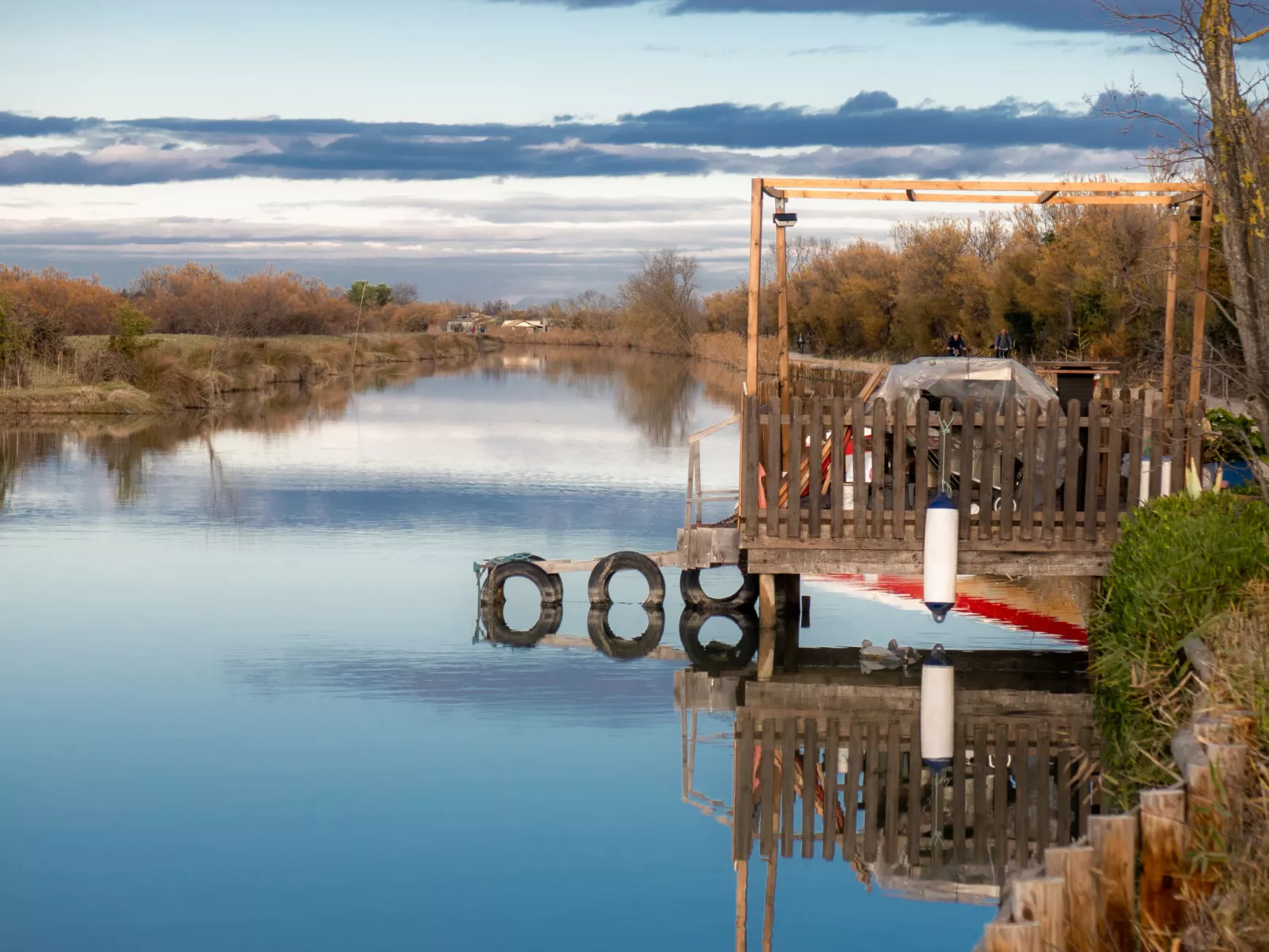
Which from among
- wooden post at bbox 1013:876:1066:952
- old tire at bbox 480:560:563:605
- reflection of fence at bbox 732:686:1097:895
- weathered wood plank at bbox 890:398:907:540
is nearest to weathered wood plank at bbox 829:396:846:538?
weathered wood plank at bbox 890:398:907:540

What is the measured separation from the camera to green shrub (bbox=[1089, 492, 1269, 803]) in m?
9.41

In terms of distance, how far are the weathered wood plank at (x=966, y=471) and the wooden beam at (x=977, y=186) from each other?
94.9 inches

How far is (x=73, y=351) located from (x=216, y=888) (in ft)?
128

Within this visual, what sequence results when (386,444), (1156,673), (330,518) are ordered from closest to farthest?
1. (1156,673)
2. (330,518)
3. (386,444)

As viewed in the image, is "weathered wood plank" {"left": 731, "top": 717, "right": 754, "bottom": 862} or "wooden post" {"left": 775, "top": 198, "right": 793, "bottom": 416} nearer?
"weathered wood plank" {"left": 731, "top": 717, "right": 754, "bottom": 862}

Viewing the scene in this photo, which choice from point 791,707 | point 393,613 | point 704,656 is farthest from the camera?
point 393,613

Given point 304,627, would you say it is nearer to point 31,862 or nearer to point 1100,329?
→ point 31,862

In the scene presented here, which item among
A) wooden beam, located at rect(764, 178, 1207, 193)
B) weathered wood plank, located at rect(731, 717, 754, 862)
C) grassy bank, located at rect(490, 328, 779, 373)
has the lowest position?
grassy bank, located at rect(490, 328, 779, 373)

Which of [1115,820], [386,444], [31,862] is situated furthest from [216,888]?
[386,444]

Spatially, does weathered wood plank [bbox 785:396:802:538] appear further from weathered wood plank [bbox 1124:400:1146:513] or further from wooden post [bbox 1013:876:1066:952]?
wooden post [bbox 1013:876:1066:952]

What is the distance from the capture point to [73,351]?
1738 inches

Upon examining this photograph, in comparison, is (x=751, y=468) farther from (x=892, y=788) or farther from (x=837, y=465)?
(x=892, y=788)

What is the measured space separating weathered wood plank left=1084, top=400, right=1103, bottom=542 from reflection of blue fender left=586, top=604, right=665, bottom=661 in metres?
3.69

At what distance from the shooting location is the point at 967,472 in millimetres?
12523
